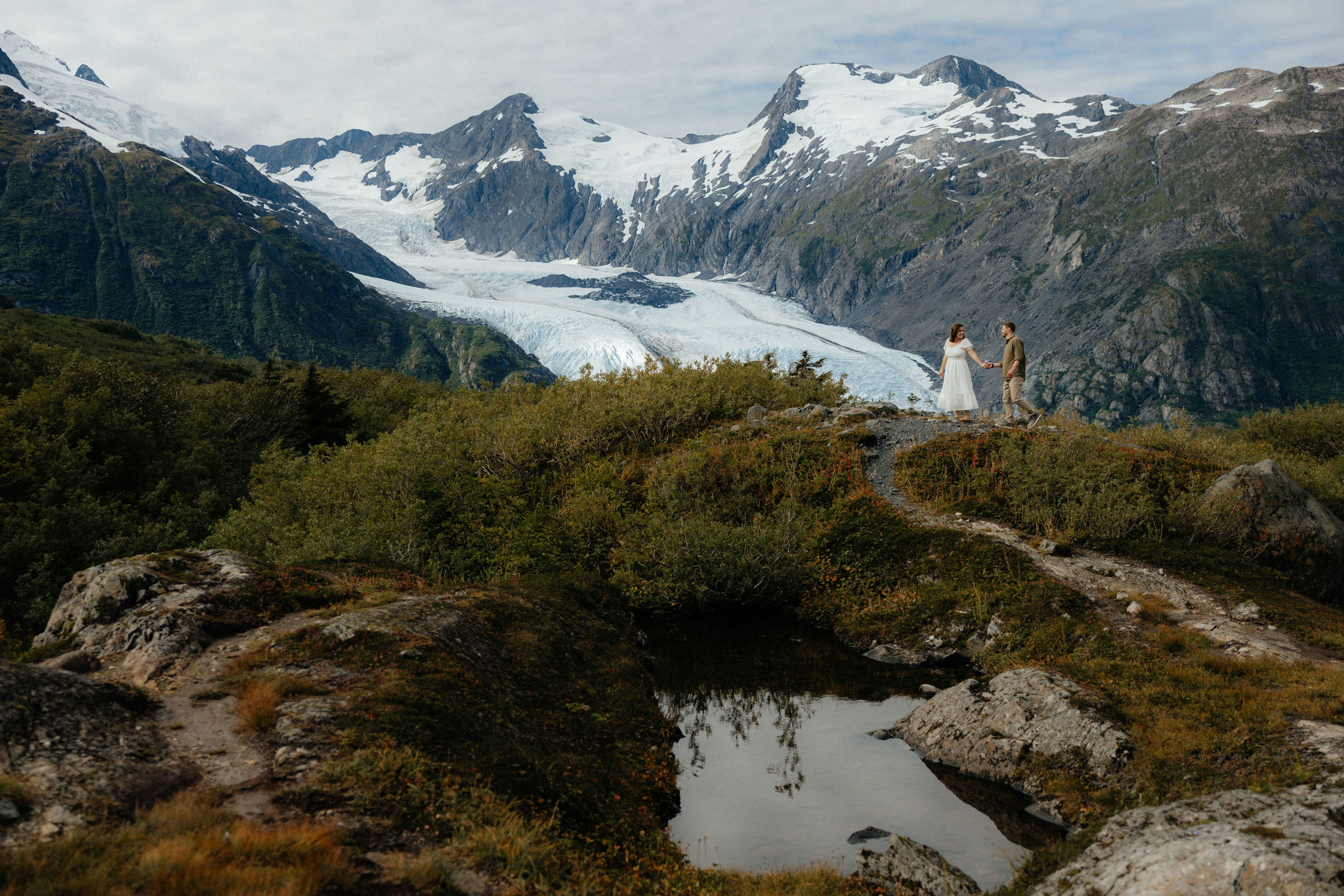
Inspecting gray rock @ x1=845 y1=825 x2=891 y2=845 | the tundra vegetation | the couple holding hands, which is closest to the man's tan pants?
the couple holding hands

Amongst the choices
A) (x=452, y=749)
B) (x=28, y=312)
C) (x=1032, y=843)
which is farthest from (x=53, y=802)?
(x=28, y=312)

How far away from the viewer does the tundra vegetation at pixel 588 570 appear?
24.3ft

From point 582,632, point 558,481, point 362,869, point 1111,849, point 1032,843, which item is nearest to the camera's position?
point 362,869

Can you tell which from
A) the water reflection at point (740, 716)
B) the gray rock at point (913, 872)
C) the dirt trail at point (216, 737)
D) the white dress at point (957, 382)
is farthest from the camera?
the white dress at point (957, 382)

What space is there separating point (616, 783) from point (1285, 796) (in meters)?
8.21

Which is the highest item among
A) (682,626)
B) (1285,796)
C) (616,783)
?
(1285,796)

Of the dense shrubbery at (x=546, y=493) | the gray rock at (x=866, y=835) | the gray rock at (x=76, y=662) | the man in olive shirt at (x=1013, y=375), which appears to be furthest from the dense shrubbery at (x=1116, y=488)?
the gray rock at (x=76, y=662)

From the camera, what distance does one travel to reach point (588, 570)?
69.1 feet

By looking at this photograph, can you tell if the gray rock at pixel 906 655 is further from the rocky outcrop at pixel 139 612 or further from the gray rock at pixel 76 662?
the gray rock at pixel 76 662

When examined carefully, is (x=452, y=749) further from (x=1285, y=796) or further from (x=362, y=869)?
(x=1285, y=796)

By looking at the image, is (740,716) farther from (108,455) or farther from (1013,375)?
(108,455)

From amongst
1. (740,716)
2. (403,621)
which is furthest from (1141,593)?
(403,621)

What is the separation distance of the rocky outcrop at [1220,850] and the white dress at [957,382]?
17.1 metres

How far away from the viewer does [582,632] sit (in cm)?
1549
